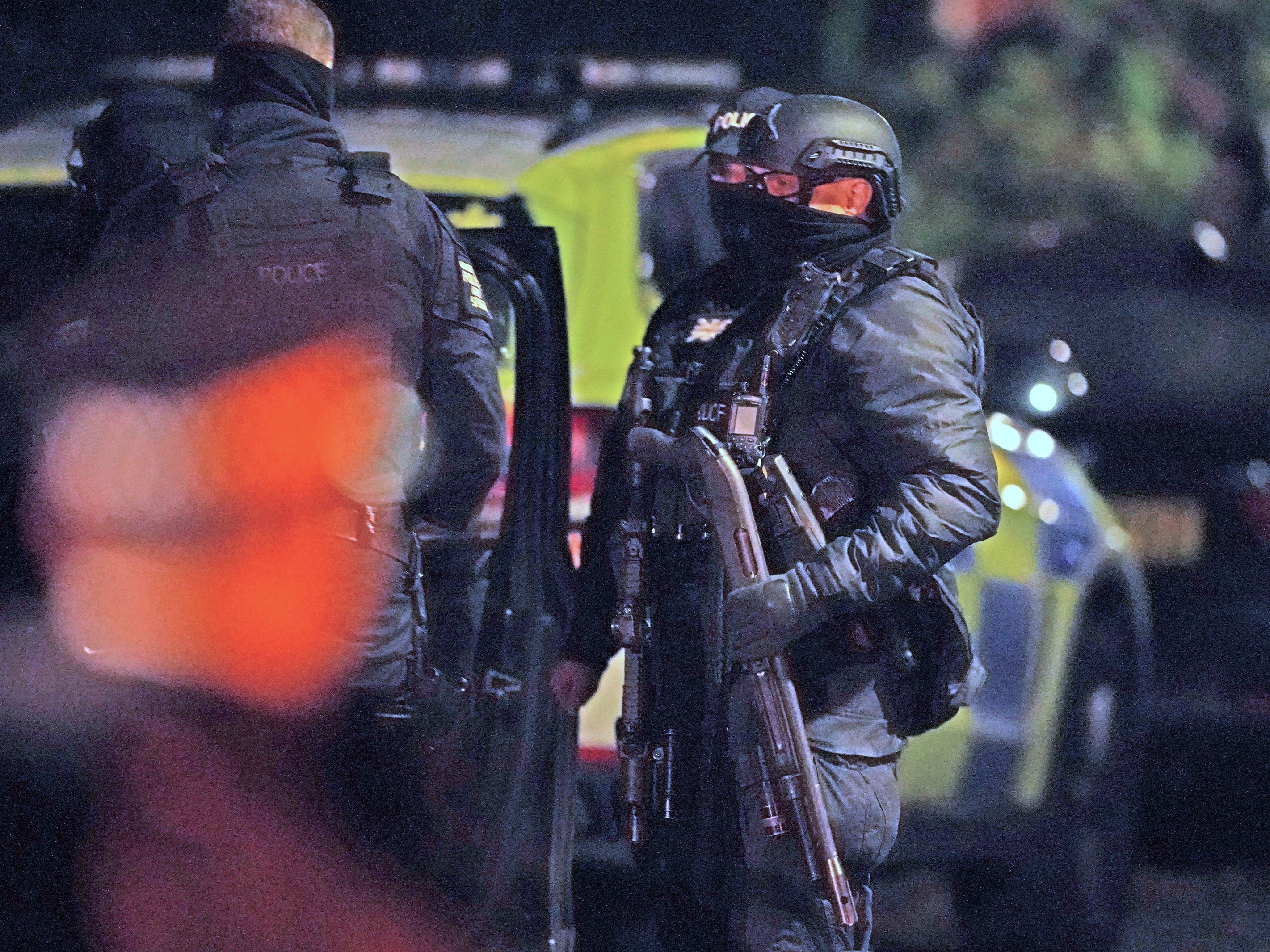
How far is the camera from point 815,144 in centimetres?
338

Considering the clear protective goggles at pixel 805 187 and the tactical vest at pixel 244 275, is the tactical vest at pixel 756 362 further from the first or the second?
the tactical vest at pixel 244 275

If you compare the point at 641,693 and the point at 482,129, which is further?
the point at 482,129

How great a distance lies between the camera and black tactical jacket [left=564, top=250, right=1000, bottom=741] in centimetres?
321

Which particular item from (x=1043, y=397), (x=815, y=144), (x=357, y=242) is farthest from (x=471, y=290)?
(x=1043, y=397)

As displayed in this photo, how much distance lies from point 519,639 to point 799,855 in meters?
0.68

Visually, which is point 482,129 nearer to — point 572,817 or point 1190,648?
point 572,817

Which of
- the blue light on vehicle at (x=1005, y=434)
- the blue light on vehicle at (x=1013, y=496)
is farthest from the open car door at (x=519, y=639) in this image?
the blue light on vehicle at (x=1005, y=434)

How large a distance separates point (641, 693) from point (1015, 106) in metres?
10.3

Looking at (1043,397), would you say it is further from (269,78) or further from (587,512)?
(269,78)

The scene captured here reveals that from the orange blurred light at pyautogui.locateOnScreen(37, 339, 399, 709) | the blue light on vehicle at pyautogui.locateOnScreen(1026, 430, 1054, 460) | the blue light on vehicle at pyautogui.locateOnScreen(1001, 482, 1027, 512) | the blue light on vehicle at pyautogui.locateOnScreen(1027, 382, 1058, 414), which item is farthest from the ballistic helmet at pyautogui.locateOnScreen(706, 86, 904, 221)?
the blue light on vehicle at pyautogui.locateOnScreen(1026, 430, 1054, 460)

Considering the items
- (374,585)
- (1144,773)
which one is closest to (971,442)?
(374,585)

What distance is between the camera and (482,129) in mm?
4742

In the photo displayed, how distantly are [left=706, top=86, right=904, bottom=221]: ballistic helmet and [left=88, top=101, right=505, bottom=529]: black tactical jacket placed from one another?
19.7 inches

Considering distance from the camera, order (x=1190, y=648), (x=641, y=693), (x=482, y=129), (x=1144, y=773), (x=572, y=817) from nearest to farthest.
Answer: (x=641, y=693), (x=572, y=817), (x=482, y=129), (x=1190, y=648), (x=1144, y=773)
